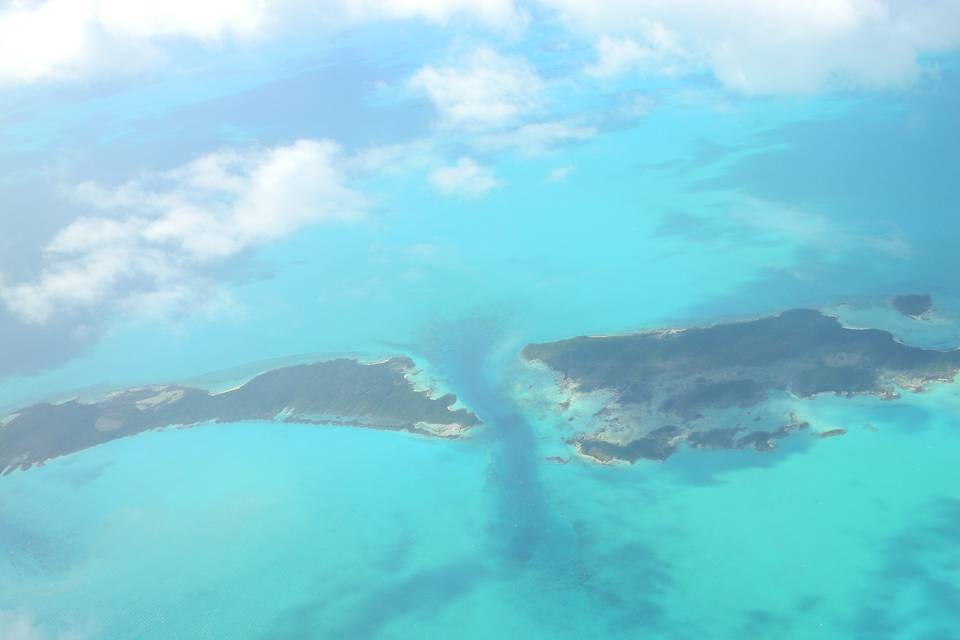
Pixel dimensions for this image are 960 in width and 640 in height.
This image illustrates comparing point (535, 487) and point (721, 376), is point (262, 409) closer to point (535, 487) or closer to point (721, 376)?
point (535, 487)

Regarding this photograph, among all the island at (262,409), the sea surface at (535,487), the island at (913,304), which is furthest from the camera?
the island at (913,304)

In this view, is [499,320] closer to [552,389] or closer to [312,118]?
[552,389]

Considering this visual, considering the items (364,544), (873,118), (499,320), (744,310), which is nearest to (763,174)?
(873,118)

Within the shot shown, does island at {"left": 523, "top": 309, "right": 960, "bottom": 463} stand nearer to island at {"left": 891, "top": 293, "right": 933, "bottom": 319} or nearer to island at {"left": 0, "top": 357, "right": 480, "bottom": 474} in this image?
island at {"left": 891, "top": 293, "right": 933, "bottom": 319}

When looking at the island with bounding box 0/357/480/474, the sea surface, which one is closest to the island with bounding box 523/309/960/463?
the sea surface

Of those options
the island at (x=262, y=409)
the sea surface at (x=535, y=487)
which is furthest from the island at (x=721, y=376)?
the island at (x=262, y=409)

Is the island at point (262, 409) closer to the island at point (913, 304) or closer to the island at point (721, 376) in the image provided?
the island at point (721, 376)
